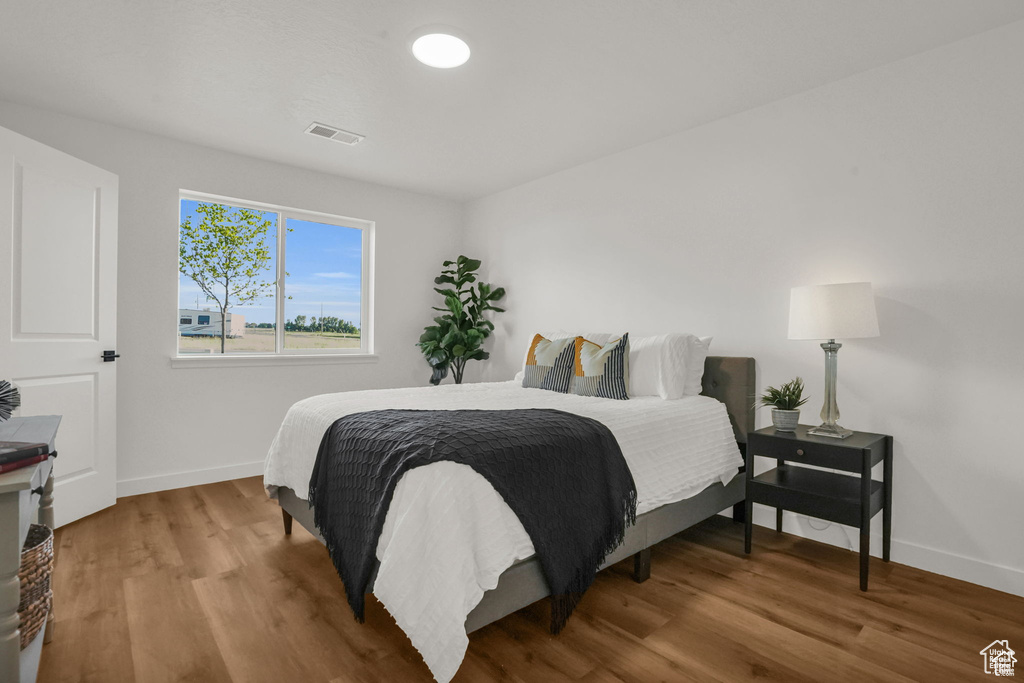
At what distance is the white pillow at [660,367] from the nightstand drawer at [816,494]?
0.63 m

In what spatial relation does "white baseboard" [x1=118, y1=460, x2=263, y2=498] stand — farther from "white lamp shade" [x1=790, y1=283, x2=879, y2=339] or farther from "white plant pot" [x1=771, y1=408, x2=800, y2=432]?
"white lamp shade" [x1=790, y1=283, x2=879, y2=339]

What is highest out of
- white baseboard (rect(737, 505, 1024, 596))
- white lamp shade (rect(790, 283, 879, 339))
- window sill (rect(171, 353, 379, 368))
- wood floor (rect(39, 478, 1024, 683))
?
white lamp shade (rect(790, 283, 879, 339))

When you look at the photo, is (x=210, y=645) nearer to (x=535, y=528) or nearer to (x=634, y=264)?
(x=535, y=528)

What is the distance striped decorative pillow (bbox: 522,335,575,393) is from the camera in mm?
3133

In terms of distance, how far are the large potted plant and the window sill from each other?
0.53m

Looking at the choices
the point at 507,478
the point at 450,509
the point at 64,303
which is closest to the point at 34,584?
the point at 450,509

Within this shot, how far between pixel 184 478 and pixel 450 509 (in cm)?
301

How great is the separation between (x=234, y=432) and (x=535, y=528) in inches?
120

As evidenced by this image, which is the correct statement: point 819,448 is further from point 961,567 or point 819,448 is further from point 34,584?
point 34,584

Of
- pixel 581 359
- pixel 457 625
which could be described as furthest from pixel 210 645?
pixel 581 359

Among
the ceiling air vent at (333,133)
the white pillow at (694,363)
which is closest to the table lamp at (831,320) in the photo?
the white pillow at (694,363)

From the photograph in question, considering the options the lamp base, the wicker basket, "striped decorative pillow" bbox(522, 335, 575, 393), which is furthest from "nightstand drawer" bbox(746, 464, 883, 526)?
the wicker basket

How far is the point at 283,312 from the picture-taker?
4195mm

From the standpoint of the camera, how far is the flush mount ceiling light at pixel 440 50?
2309 millimetres
